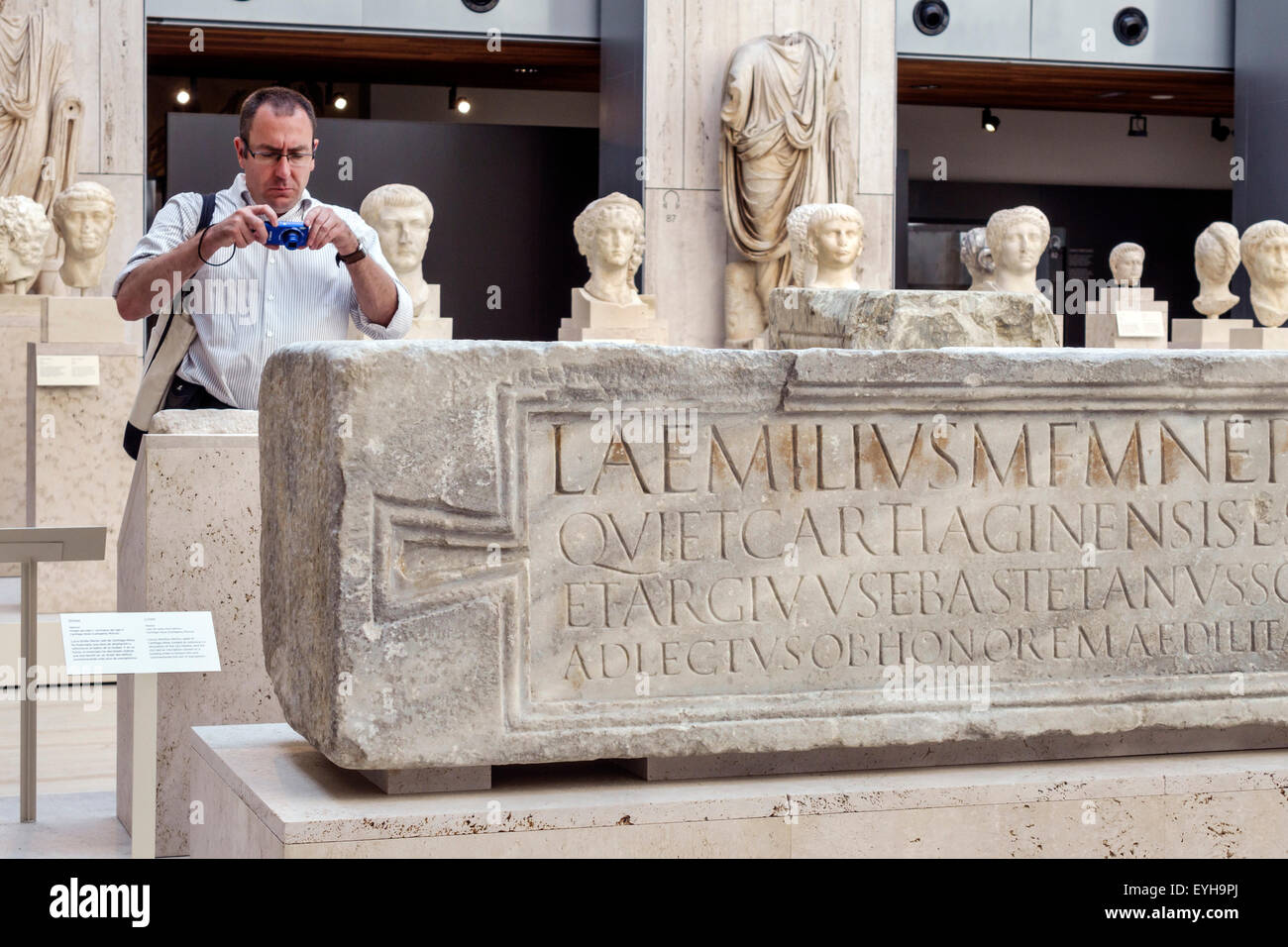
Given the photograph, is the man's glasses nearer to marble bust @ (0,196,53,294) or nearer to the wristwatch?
the wristwatch

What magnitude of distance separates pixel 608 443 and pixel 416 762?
627 mm

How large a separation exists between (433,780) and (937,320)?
1460 mm

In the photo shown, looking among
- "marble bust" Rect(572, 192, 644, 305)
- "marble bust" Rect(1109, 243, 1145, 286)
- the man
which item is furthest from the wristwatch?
"marble bust" Rect(1109, 243, 1145, 286)

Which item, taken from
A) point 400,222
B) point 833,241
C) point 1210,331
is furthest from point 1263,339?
point 400,222

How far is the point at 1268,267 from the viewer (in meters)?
10.1

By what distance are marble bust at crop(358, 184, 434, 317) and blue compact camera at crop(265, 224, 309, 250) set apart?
4.92m

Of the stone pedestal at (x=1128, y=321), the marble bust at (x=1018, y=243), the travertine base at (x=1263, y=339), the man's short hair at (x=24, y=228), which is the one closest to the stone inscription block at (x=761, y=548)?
the man's short hair at (x=24, y=228)

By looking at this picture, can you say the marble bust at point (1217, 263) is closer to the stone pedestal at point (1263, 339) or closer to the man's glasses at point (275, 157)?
the stone pedestal at point (1263, 339)

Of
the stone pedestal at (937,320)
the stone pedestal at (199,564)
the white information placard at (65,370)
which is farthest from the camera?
the white information placard at (65,370)

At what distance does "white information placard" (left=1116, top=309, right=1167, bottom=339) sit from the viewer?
988cm

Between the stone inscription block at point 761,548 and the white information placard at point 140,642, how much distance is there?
14 centimetres

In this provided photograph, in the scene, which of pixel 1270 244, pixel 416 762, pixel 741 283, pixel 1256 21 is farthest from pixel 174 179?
pixel 416 762

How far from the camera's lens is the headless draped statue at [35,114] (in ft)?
31.4

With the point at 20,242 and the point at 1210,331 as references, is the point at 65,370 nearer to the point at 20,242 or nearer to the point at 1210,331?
the point at 20,242
